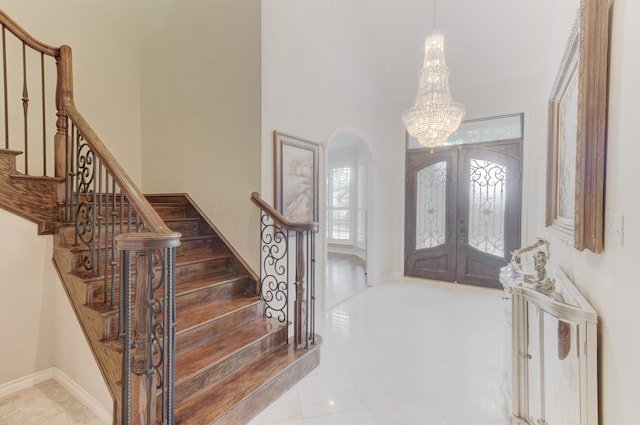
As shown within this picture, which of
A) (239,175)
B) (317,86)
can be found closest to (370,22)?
(317,86)

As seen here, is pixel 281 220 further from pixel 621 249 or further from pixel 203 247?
pixel 621 249

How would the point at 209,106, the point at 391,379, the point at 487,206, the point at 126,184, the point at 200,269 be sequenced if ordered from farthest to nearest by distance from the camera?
the point at 487,206, the point at 209,106, the point at 200,269, the point at 391,379, the point at 126,184

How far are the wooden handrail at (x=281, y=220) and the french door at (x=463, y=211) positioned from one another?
367 centimetres

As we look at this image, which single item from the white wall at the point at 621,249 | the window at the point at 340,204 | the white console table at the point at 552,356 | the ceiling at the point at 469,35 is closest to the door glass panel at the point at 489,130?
the ceiling at the point at 469,35

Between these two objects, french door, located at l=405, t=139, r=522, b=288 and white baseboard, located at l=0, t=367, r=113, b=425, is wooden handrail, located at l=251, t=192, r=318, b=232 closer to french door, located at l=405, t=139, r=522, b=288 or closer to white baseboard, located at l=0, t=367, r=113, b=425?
white baseboard, located at l=0, t=367, r=113, b=425

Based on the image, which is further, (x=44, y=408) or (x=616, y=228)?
(x=44, y=408)

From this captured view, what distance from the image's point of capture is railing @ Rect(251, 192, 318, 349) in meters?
2.69

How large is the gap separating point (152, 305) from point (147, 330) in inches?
5.1

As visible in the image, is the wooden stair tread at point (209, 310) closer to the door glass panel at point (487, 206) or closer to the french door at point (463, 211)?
the french door at point (463, 211)

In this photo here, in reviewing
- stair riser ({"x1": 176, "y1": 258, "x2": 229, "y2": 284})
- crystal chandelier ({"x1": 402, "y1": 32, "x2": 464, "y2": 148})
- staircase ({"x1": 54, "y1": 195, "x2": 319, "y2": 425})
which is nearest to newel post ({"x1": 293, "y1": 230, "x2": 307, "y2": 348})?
staircase ({"x1": 54, "y1": 195, "x2": 319, "y2": 425})

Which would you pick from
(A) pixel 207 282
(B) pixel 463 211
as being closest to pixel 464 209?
(B) pixel 463 211

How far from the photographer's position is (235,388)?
2.09 metres

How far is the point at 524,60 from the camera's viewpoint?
4789 millimetres

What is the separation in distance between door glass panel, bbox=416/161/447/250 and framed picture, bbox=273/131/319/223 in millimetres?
2830
